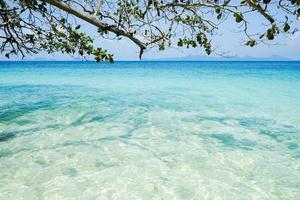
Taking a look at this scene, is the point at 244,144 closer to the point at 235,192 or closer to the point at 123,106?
the point at 235,192

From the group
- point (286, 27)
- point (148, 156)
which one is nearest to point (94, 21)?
point (286, 27)

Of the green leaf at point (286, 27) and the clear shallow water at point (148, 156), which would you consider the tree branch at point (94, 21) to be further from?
the clear shallow water at point (148, 156)

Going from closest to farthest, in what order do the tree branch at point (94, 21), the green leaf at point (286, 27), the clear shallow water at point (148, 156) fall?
1. the green leaf at point (286, 27)
2. the tree branch at point (94, 21)
3. the clear shallow water at point (148, 156)

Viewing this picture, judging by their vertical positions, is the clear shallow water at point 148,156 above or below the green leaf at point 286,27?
below

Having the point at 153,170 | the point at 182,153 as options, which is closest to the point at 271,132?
the point at 182,153

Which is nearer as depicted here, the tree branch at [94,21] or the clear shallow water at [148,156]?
the tree branch at [94,21]

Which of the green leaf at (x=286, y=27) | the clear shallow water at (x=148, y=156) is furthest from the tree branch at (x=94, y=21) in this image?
the clear shallow water at (x=148, y=156)

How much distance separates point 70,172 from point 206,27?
2884 millimetres

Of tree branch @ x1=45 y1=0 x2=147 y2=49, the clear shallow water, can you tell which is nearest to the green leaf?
tree branch @ x1=45 y1=0 x2=147 y2=49

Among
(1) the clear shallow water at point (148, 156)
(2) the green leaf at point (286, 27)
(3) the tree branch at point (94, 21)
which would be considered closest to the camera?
(2) the green leaf at point (286, 27)

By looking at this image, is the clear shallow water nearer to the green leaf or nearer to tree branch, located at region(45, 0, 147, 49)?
tree branch, located at region(45, 0, 147, 49)

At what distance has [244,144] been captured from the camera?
23.4ft

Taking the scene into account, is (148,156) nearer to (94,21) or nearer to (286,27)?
(94,21)

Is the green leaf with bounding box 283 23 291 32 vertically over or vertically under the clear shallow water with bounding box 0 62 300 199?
over
